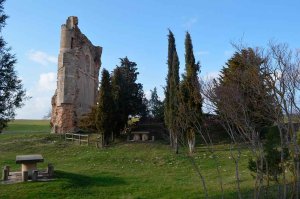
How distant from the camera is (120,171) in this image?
19047 millimetres

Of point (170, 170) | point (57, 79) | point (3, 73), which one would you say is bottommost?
point (170, 170)

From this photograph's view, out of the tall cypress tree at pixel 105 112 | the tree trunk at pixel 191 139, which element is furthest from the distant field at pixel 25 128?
the tree trunk at pixel 191 139

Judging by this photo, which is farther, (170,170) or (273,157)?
(170,170)

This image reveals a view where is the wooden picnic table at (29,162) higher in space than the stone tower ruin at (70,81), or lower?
lower

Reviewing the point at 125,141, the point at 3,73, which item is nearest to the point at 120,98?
the point at 125,141

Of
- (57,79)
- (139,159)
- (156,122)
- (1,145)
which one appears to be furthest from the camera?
(57,79)

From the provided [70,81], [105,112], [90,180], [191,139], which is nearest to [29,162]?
[90,180]

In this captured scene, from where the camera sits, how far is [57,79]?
3731 cm

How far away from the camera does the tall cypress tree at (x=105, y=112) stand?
28.7 m

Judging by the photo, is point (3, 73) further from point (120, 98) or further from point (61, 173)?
point (120, 98)

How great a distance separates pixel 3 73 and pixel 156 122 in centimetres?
2287

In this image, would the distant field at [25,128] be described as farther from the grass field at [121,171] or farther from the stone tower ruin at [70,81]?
the grass field at [121,171]

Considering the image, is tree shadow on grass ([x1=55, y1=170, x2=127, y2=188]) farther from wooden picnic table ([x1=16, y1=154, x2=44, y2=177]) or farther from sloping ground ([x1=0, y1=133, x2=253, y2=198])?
wooden picnic table ([x1=16, y1=154, x2=44, y2=177])

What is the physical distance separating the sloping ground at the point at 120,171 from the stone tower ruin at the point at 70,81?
5326mm
